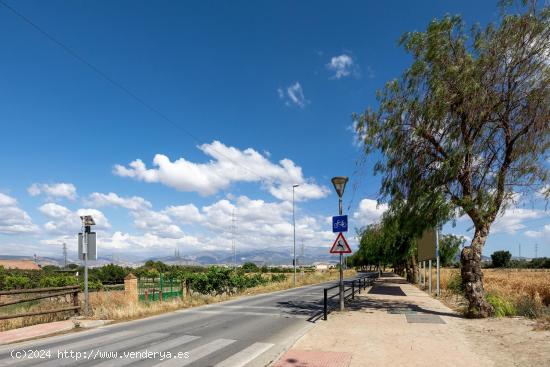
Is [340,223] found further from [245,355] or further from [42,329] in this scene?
[42,329]

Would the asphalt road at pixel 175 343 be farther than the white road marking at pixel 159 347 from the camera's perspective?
Yes

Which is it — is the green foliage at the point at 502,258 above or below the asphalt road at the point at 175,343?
below

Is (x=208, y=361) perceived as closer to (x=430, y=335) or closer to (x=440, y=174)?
(x=430, y=335)

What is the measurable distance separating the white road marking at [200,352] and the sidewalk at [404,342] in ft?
5.54

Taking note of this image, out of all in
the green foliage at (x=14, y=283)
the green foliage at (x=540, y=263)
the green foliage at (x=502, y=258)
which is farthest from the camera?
the green foliage at (x=502, y=258)

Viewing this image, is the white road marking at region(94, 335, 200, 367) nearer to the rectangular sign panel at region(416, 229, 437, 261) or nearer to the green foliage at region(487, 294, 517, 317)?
the green foliage at region(487, 294, 517, 317)

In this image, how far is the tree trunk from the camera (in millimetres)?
12844

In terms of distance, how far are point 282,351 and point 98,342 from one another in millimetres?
4575

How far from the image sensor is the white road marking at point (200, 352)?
7723 millimetres

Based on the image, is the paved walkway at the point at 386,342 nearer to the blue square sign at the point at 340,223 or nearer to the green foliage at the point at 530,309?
the green foliage at the point at 530,309

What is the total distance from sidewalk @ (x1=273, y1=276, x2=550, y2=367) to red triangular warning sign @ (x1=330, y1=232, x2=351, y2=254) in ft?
7.25

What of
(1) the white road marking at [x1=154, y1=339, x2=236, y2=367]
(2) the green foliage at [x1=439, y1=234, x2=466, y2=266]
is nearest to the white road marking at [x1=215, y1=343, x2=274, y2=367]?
(1) the white road marking at [x1=154, y1=339, x2=236, y2=367]

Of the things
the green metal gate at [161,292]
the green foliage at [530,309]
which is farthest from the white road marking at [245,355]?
the green metal gate at [161,292]

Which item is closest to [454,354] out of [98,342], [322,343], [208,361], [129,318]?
[322,343]
